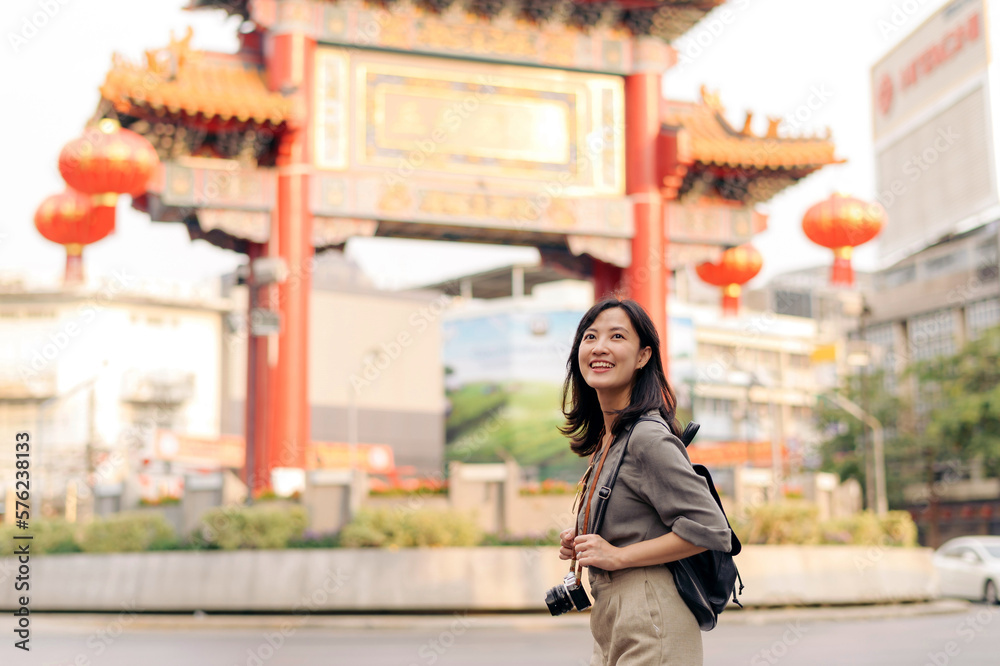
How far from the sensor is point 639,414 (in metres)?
3.40

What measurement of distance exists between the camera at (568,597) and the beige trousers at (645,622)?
0.06m

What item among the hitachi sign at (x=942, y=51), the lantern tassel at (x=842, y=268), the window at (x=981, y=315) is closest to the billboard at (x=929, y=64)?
the hitachi sign at (x=942, y=51)

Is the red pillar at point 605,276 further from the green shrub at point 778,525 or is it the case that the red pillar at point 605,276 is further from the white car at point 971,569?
the white car at point 971,569

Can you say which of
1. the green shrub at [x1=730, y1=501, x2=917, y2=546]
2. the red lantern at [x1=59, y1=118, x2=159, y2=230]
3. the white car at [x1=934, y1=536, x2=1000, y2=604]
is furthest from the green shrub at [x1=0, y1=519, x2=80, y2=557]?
the white car at [x1=934, y1=536, x2=1000, y2=604]

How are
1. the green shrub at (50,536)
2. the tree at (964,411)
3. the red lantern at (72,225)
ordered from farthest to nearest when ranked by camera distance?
the tree at (964,411)
the green shrub at (50,536)
the red lantern at (72,225)

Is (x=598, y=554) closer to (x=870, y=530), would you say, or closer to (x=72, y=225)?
(x=72, y=225)

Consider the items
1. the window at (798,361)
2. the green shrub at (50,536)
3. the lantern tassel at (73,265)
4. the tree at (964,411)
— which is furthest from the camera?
the window at (798,361)

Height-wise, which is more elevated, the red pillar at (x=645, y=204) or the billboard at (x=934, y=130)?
the billboard at (x=934, y=130)

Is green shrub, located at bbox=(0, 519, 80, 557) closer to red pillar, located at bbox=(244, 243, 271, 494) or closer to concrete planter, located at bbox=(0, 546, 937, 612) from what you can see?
concrete planter, located at bbox=(0, 546, 937, 612)

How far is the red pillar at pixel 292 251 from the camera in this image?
16250 millimetres

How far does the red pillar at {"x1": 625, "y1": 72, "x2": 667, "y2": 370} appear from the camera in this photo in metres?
17.9

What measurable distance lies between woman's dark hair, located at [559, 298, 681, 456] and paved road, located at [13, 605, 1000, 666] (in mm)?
6451

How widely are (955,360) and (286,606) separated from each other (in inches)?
1171

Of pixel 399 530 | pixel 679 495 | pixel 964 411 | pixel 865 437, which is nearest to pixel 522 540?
pixel 399 530
